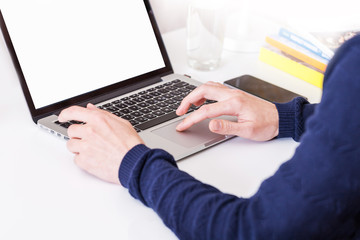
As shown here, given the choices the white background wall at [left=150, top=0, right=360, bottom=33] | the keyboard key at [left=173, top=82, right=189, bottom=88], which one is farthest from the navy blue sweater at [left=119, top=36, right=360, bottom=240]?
the white background wall at [left=150, top=0, right=360, bottom=33]

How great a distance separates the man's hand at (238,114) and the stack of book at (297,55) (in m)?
0.35

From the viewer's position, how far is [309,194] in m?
0.52

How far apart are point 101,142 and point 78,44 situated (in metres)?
0.33

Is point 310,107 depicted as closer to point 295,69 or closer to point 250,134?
point 250,134

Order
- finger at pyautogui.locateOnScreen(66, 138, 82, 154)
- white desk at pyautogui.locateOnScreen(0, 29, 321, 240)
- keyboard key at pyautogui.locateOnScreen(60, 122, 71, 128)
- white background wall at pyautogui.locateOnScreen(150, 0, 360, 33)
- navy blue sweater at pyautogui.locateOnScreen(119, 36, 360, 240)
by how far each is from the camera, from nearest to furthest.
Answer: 1. navy blue sweater at pyautogui.locateOnScreen(119, 36, 360, 240)
2. white desk at pyautogui.locateOnScreen(0, 29, 321, 240)
3. finger at pyautogui.locateOnScreen(66, 138, 82, 154)
4. keyboard key at pyautogui.locateOnScreen(60, 122, 71, 128)
5. white background wall at pyautogui.locateOnScreen(150, 0, 360, 33)

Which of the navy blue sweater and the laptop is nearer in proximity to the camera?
the navy blue sweater

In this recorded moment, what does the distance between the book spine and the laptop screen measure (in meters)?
0.41

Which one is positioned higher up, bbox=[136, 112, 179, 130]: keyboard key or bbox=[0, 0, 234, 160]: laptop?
bbox=[0, 0, 234, 160]: laptop

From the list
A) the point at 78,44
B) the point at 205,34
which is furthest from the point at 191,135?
the point at 205,34

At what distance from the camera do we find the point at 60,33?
93 cm

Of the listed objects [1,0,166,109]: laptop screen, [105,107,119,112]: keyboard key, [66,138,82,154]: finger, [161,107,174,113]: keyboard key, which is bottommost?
[161,107,174,113]: keyboard key

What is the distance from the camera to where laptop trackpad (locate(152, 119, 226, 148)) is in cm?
84

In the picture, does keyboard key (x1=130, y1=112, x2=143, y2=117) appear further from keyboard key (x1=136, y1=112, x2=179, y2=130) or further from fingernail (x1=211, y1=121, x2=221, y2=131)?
fingernail (x1=211, y1=121, x2=221, y2=131)

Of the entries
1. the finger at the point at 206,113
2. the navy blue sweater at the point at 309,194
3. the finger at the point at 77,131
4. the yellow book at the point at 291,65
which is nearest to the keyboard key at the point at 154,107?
the finger at the point at 206,113
